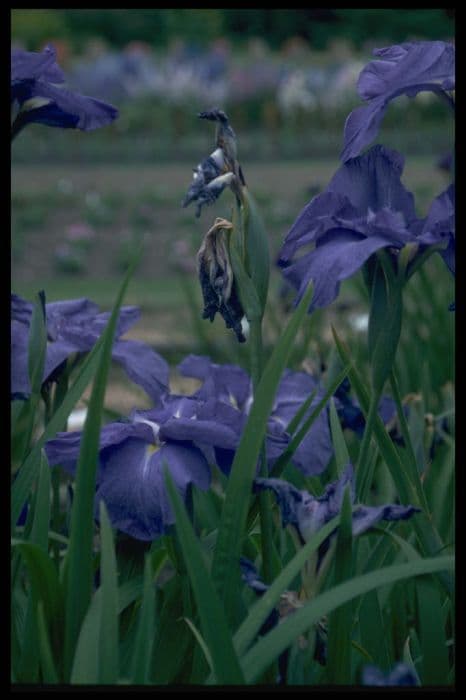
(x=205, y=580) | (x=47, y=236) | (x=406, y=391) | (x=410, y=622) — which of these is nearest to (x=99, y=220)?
(x=47, y=236)

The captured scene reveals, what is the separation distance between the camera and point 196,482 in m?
0.78

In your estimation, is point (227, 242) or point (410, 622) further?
point (410, 622)

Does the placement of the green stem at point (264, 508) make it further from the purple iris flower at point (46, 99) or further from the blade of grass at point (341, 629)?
the purple iris flower at point (46, 99)

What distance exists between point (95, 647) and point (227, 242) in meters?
0.25

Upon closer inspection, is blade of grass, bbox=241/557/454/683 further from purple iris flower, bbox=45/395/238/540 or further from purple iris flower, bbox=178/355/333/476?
purple iris flower, bbox=178/355/333/476

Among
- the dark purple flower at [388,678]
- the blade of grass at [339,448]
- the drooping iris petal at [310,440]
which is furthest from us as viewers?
the drooping iris petal at [310,440]

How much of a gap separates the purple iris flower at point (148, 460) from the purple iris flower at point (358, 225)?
0.47ft

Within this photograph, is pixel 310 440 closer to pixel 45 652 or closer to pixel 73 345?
pixel 73 345

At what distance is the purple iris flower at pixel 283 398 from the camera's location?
2.98ft

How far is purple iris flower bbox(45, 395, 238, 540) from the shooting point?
2.51 feet

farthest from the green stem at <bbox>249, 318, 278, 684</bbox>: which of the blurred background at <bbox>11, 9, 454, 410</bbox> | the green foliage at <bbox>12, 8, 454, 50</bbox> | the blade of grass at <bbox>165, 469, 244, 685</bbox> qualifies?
the green foliage at <bbox>12, 8, 454, 50</bbox>

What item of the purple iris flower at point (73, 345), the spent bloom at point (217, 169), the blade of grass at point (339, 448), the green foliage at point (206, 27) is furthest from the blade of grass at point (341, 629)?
the green foliage at point (206, 27)
